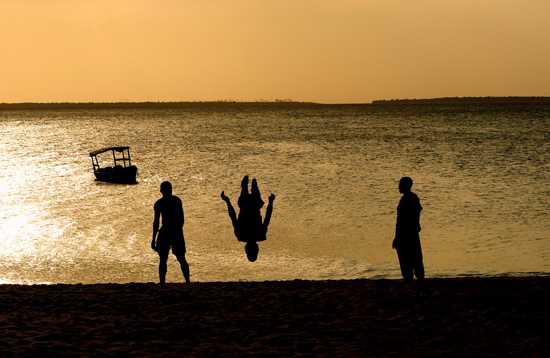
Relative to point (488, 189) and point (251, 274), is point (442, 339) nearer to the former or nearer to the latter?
point (251, 274)

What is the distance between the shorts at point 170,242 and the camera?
12203mm

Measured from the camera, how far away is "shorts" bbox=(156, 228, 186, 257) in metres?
12.2

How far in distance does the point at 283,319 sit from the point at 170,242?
2435 mm

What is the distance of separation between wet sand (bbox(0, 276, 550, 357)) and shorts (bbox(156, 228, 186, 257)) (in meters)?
0.81

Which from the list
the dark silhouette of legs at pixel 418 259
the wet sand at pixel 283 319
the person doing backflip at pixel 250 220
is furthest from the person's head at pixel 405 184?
the person doing backflip at pixel 250 220

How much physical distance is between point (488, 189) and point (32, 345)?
39676mm

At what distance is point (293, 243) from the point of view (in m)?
26.8

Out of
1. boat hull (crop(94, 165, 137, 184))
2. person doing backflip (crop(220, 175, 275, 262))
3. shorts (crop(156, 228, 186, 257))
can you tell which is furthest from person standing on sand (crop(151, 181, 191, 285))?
boat hull (crop(94, 165, 137, 184))

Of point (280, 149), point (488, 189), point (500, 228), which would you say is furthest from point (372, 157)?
point (500, 228)

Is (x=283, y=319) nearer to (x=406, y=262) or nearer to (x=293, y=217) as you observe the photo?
(x=406, y=262)

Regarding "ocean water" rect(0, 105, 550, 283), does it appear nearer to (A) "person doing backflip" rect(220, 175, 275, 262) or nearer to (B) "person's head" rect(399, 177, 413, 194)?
(A) "person doing backflip" rect(220, 175, 275, 262)

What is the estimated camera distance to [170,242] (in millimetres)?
12266

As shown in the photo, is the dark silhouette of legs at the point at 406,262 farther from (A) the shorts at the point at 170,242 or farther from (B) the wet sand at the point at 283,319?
(A) the shorts at the point at 170,242

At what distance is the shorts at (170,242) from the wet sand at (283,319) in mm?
807
